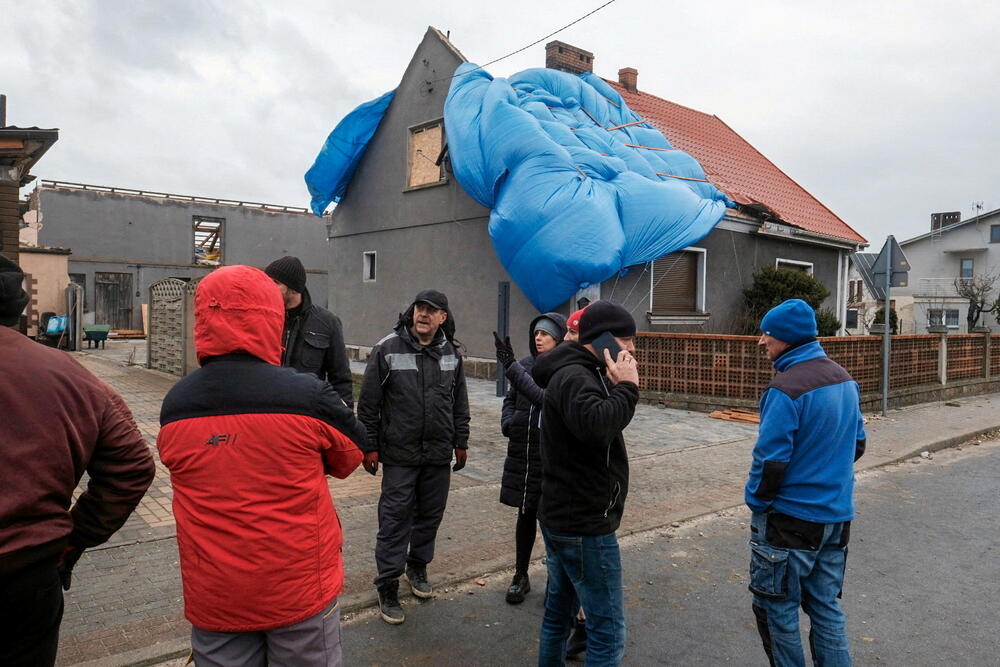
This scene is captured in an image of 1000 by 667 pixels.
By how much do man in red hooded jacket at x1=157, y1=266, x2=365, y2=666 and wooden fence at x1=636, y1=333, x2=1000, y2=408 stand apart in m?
9.85

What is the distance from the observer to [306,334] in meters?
4.16

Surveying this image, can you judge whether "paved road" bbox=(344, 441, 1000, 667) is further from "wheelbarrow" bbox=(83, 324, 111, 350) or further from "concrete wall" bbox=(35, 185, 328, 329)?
"concrete wall" bbox=(35, 185, 328, 329)

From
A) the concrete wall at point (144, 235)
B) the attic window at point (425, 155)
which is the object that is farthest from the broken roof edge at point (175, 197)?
the attic window at point (425, 155)

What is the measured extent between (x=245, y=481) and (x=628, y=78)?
745 inches

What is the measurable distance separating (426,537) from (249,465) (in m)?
2.32

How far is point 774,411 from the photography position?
9.62 feet

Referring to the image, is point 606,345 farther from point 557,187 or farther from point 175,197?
point 175,197

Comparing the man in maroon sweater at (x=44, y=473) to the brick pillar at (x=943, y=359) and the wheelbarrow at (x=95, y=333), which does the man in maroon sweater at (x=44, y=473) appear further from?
the wheelbarrow at (x=95, y=333)

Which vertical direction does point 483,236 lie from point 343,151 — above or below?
below

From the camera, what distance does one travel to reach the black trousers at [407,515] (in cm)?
398

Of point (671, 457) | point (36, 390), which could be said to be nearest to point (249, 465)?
point (36, 390)

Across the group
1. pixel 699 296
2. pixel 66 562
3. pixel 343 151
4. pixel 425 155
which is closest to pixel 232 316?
pixel 66 562

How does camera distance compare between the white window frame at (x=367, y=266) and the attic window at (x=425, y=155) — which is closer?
the attic window at (x=425, y=155)

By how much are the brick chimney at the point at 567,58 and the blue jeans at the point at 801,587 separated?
1517cm
